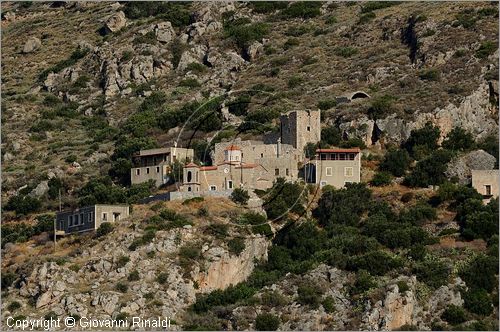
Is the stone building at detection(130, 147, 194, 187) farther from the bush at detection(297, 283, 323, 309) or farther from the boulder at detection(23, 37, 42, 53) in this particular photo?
the boulder at detection(23, 37, 42, 53)

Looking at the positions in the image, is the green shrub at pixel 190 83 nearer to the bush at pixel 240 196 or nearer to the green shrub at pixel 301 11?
the green shrub at pixel 301 11

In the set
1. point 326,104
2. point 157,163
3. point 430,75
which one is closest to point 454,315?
point 157,163

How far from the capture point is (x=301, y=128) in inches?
4840

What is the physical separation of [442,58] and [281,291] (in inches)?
1629

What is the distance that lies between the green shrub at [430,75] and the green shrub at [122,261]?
3891 centimetres

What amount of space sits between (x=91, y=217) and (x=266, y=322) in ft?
58.2

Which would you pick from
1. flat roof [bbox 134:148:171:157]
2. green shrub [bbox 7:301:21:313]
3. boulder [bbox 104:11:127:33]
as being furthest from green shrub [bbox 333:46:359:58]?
green shrub [bbox 7:301:21:313]

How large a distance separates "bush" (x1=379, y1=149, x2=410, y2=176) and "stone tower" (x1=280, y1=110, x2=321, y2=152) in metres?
5.40

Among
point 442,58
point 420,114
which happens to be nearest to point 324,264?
point 420,114

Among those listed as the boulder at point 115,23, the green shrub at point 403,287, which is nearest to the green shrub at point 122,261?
the green shrub at point 403,287

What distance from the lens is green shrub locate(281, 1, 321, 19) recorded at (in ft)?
554

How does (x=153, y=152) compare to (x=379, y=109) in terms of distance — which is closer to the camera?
(x=153, y=152)

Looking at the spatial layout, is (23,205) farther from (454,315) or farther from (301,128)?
(454,315)

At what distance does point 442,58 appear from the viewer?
140250 mm
